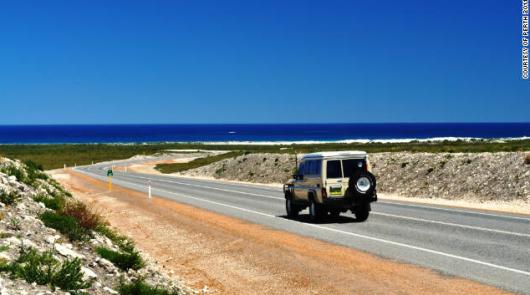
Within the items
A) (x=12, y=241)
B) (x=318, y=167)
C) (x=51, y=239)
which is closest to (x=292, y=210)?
(x=318, y=167)

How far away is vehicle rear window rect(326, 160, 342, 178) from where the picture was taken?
21.3m

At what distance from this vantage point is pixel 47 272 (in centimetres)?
887

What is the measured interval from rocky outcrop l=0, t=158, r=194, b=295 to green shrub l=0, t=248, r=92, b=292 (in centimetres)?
8

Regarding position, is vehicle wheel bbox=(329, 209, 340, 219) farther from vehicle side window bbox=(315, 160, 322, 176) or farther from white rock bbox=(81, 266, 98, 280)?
white rock bbox=(81, 266, 98, 280)

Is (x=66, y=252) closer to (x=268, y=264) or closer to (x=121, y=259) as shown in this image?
(x=121, y=259)

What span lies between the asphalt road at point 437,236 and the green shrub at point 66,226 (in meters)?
7.22

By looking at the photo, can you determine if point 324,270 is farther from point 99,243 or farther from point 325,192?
point 325,192

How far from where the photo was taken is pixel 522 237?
1731 centimetres

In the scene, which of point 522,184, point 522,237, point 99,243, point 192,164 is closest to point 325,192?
point 522,237

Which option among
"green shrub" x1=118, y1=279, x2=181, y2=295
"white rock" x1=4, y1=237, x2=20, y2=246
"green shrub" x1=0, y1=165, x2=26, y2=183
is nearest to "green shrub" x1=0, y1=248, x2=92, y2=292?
"green shrub" x1=118, y1=279, x2=181, y2=295

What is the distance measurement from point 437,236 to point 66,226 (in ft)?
35.0

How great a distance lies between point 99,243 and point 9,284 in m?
5.45

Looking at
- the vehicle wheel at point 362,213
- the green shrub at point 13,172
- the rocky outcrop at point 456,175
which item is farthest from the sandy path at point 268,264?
the rocky outcrop at point 456,175

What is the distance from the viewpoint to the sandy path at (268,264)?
11.8 m
